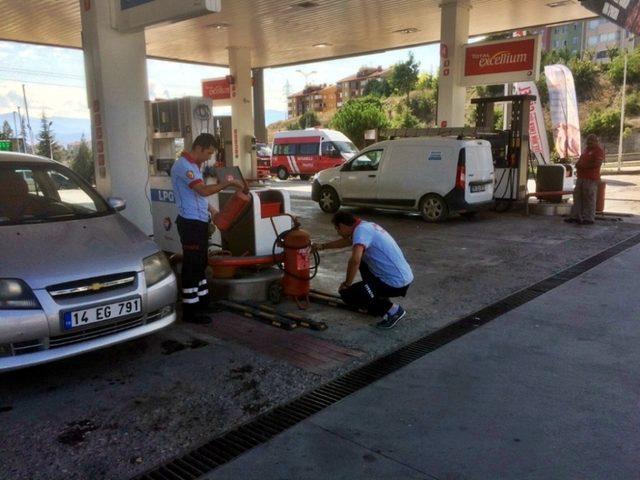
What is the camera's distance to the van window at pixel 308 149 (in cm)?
2470

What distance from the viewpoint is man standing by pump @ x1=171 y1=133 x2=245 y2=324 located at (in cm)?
491

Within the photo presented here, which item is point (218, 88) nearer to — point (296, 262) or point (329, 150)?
point (329, 150)

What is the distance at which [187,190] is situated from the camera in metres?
4.93

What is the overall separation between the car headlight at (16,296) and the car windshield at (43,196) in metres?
0.94

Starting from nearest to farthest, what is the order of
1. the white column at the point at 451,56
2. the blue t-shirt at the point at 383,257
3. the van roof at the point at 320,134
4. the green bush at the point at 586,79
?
Result: the blue t-shirt at the point at 383,257
the white column at the point at 451,56
the van roof at the point at 320,134
the green bush at the point at 586,79

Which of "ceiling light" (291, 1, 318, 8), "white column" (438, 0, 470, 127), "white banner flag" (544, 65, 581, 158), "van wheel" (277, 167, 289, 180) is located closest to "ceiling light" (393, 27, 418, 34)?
"white column" (438, 0, 470, 127)

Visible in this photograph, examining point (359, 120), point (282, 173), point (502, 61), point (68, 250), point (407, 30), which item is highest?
point (407, 30)

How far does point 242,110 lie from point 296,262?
660 inches

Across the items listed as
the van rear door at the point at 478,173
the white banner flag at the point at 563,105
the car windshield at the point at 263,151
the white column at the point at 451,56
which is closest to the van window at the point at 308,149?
the car windshield at the point at 263,151

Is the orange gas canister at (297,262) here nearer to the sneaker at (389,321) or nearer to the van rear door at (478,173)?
the sneaker at (389,321)

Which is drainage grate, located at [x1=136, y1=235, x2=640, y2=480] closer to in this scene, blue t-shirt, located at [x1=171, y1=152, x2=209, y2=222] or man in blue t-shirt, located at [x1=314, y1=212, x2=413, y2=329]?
man in blue t-shirt, located at [x1=314, y1=212, x2=413, y2=329]

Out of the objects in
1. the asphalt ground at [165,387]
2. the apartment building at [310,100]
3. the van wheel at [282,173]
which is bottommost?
the asphalt ground at [165,387]

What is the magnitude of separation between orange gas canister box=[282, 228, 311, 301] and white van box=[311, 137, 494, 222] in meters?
6.09

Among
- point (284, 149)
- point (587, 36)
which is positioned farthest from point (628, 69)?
point (587, 36)
